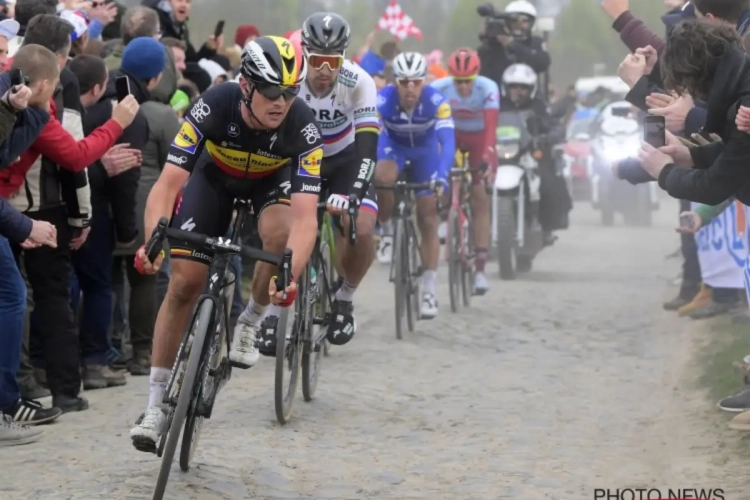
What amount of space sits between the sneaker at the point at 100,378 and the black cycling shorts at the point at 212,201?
93.2 inches

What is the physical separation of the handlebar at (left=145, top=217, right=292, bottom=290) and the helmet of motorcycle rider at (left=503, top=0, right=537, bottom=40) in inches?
487

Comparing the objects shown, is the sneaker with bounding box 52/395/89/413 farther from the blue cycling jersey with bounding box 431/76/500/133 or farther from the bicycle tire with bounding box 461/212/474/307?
the blue cycling jersey with bounding box 431/76/500/133

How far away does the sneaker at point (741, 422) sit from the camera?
27.2ft

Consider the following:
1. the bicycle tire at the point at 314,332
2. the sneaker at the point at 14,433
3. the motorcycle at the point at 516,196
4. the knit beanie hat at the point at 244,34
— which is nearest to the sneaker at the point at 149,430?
the sneaker at the point at 14,433

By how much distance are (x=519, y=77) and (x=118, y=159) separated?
29.9 ft

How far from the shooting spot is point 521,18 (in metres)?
18.5

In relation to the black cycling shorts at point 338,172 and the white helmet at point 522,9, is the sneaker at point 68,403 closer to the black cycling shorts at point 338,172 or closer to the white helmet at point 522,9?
the black cycling shorts at point 338,172

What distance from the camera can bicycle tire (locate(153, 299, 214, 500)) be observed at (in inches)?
248

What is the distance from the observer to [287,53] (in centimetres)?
719

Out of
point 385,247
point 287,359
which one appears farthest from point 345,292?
point 385,247

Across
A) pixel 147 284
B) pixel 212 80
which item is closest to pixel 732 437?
Result: pixel 147 284

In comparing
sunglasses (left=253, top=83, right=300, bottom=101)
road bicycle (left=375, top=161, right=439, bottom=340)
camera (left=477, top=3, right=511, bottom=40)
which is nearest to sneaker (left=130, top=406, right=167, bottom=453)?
sunglasses (left=253, top=83, right=300, bottom=101)

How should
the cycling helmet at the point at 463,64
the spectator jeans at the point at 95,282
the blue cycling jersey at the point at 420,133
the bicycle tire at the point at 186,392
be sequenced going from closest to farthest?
the bicycle tire at the point at 186,392 → the spectator jeans at the point at 95,282 → the blue cycling jersey at the point at 420,133 → the cycling helmet at the point at 463,64

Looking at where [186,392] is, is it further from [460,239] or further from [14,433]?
[460,239]
